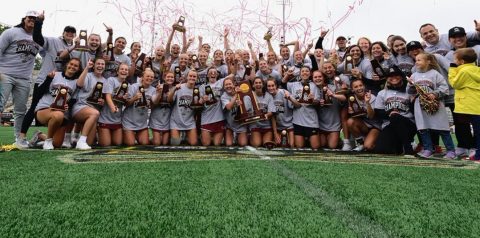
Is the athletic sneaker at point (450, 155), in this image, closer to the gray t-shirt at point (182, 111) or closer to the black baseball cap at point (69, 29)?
the gray t-shirt at point (182, 111)

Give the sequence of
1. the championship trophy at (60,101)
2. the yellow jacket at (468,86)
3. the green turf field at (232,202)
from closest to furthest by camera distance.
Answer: the green turf field at (232,202)
the yellow jacket at (468,86)
the championship trophy at (60,101)

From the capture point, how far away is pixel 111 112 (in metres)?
6.85

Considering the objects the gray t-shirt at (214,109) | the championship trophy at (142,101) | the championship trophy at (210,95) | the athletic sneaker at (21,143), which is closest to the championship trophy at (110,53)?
the championship trophy at (142,101)

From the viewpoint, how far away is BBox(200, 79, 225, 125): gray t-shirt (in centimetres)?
727

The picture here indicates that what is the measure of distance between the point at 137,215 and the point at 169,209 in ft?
0.61

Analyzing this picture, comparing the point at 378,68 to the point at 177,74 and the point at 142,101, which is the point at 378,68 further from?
the point at 142,101

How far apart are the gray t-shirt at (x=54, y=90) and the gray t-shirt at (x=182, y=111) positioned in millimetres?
2039

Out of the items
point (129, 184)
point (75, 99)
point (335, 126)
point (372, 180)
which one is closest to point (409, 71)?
point (335, 126)

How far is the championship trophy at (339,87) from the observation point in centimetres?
676

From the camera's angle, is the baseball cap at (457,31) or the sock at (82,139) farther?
the sock at (82,139)

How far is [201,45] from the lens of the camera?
8.31 metres

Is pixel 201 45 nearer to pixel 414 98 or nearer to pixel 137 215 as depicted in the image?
pixel 414 98

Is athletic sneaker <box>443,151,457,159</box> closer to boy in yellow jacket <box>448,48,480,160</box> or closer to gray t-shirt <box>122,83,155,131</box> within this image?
boy in yellow jacket <box>448,48,480,160</box>

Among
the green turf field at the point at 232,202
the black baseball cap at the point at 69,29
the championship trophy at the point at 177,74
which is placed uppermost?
the black baseball cap at the point at 69,29
